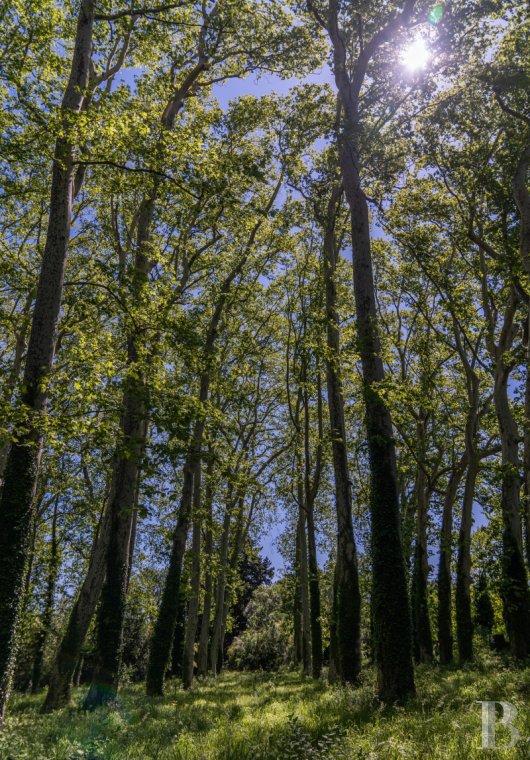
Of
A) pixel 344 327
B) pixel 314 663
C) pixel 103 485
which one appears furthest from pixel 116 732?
pixel 103 485

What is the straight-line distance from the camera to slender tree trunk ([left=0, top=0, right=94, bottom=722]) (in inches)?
345

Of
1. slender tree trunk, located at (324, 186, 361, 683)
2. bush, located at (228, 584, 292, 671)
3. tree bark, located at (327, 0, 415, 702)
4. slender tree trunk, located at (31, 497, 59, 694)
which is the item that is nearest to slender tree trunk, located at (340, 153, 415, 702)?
tree bark, located at (327, 0, 415, 702)

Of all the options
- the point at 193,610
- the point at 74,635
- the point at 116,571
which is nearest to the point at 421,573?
the point at 193,610

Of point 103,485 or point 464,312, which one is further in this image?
point 103,485

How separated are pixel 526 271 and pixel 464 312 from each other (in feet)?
8.34

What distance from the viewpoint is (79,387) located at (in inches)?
341

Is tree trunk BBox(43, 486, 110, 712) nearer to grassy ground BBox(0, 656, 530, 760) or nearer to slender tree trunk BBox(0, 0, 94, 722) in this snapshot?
grassy ground BBox(0, 656, 530, 760)

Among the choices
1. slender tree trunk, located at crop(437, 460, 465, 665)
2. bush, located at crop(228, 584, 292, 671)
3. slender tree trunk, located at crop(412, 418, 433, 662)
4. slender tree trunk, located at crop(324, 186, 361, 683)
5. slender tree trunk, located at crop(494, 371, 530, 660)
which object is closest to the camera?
slender tree trunk, located at crop(324, 186, 361, 683)

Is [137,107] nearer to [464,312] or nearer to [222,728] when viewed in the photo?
[464,312]

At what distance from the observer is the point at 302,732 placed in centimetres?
693

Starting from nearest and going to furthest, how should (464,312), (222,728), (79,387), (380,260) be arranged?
(222,728) < (79,387) < (464,312) < (380,260)

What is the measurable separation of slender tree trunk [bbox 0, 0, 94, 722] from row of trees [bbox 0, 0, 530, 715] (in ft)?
0.14

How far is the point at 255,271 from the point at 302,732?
19.0m

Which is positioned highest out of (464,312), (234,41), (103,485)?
(234,41)
